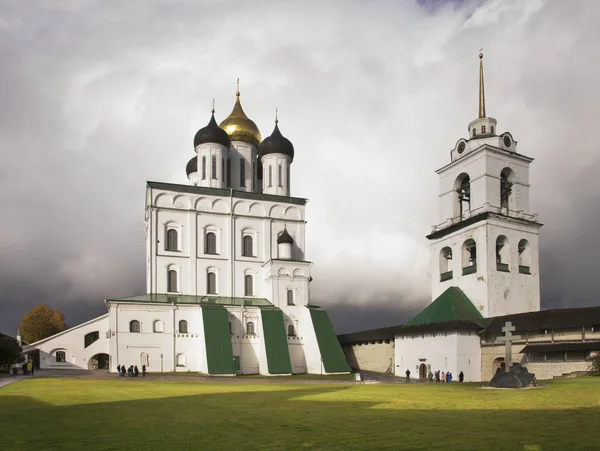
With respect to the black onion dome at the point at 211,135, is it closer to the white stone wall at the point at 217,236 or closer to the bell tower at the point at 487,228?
the white stone wall at the point at 217,236

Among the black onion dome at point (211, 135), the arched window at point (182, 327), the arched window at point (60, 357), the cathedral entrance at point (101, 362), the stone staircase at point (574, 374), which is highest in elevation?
the black onion dome at point (211, 135)

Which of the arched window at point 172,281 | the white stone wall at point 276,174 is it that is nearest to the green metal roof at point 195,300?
the arched window at point 172,281

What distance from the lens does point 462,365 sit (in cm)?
3653

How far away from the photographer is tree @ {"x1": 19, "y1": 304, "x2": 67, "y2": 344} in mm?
71625

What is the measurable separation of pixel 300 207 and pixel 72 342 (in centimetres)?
2046

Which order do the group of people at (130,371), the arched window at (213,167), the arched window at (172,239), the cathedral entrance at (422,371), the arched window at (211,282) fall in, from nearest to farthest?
the group of people at (130,371), the cathedral entrance at (422,371), the arched window at (172,239), the arched window at (211,282), the arched window at (213,167)

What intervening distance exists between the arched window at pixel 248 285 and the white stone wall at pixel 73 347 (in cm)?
1094

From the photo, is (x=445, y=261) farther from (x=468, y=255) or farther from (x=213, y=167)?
(x=213, y=167)

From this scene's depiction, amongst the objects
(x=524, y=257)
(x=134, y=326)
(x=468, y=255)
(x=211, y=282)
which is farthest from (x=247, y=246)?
(x=524, y=257)

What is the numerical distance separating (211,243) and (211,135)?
9.17m

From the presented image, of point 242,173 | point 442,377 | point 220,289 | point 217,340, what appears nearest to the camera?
A: point 442,377

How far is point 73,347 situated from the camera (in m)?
44.8

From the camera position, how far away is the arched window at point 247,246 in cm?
4947

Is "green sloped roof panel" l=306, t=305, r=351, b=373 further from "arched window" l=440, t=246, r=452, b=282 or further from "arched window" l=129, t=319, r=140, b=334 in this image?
"arched window" l=129, t=319, r=140, b=334
